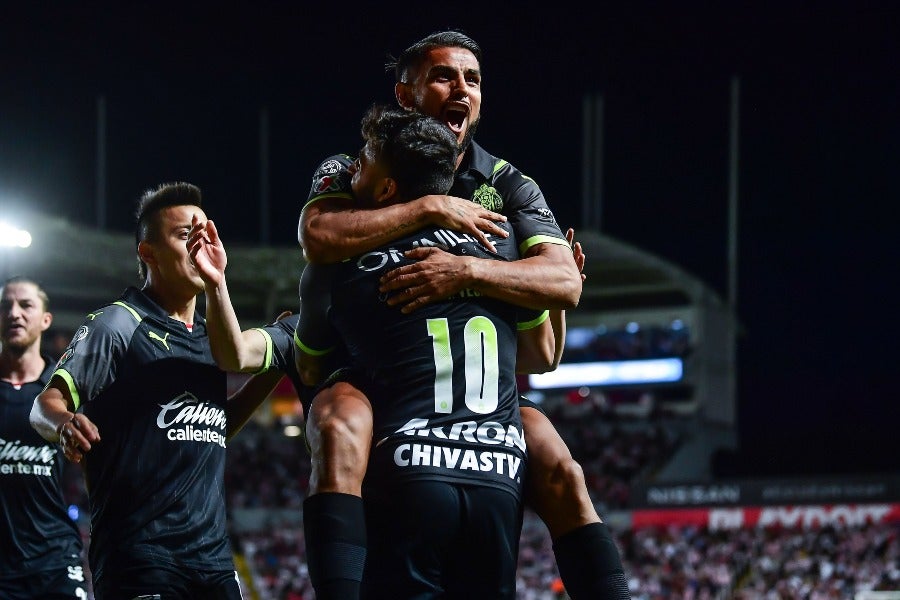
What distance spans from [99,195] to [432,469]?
3387 centimetres

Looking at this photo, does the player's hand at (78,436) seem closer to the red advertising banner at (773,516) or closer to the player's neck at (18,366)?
the player's neck at (18,366)

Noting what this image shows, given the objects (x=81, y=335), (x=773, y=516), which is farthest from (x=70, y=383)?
(x=773, y=516)

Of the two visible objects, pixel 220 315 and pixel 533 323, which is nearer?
pixel 533 323

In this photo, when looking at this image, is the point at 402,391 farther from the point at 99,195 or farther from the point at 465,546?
the point at 99,195

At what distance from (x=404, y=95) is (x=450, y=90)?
0.23m

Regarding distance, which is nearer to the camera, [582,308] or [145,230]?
[145,230]

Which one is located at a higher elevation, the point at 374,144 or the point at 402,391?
the point at 374,144

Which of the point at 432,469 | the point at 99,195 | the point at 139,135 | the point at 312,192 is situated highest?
the point at 139,135

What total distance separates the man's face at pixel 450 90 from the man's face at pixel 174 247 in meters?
1.31

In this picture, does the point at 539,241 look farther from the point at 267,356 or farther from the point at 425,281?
the point at 267,356

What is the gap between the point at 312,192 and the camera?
13.3 feet

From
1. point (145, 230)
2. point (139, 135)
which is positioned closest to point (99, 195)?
point (139, 135)

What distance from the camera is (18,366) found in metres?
6.63

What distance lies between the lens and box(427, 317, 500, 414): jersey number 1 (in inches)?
144
